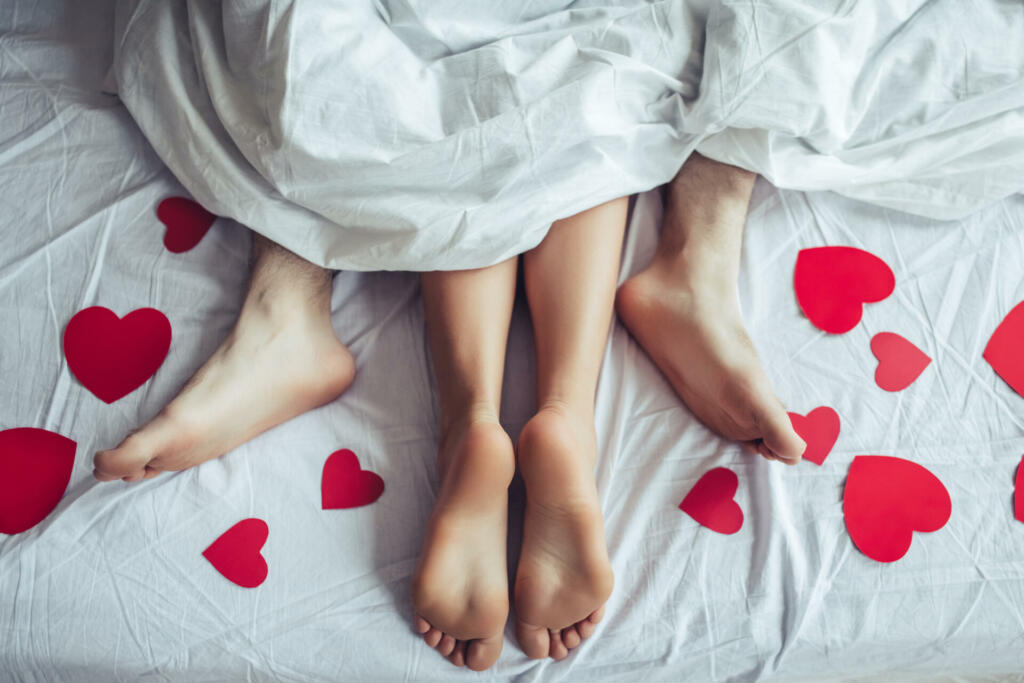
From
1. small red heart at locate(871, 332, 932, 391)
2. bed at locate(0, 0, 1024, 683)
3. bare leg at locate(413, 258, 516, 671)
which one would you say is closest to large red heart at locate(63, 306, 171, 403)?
bed at locate(0, 0, 1024, 683)

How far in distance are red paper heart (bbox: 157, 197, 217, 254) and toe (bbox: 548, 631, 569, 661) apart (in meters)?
0.65

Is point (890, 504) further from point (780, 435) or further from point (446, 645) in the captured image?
point (446, 645)

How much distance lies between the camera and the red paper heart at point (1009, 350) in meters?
0.88

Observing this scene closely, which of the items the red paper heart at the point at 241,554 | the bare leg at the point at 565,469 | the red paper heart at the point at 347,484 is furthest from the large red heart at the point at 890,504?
the red paper heart at the point at 241,554

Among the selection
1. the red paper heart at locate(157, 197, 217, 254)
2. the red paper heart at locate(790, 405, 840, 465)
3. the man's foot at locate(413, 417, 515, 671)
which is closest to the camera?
the man's foot at locate(413, 417, 515, 671)

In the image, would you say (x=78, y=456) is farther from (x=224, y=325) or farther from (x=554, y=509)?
(x=554, y=509)

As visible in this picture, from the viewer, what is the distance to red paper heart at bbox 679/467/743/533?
805 mm

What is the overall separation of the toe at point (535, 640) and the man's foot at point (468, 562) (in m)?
0.02

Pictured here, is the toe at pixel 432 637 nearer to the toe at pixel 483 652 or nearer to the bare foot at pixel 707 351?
the toe at pixel 483 652

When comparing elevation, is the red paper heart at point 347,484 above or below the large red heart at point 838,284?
below

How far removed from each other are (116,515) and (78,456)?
0.09m

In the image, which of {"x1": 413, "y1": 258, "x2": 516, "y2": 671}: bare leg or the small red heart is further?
the small red heart

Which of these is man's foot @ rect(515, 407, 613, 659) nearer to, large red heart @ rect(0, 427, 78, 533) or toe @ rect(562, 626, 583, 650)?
toe @ rect(562, 626, 583, 650)

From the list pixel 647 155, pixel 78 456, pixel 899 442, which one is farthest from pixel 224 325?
pixel 899 442
